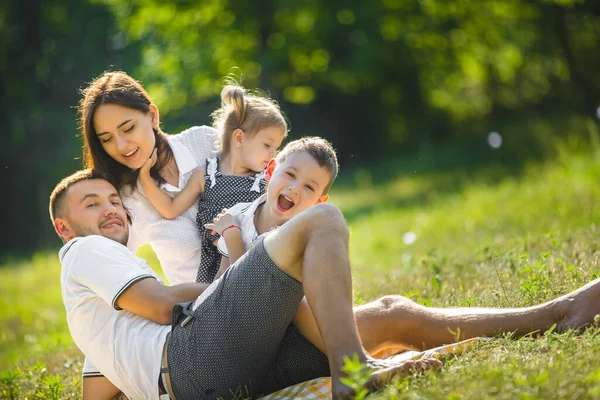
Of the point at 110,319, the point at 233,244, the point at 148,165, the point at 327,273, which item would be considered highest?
the point at 148,165

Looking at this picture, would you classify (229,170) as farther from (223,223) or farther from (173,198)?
(223,223)

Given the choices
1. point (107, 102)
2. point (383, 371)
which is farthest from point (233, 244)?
point (383, 371)

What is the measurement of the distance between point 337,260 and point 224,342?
606 millimetres

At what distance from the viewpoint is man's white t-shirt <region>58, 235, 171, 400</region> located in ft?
11.2

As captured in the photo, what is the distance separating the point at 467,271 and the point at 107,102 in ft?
8.82

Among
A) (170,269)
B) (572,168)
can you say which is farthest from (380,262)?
(170,269)

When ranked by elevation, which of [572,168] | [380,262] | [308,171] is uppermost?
[308,171]

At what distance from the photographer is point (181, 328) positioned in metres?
3.36

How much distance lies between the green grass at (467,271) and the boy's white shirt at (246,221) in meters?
1.03

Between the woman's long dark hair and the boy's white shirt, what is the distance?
0.68 m

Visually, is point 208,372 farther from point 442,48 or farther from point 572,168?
point 442,48

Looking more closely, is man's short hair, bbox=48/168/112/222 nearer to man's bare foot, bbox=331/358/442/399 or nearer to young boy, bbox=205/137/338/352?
young boy, bbox=205/137/338/352

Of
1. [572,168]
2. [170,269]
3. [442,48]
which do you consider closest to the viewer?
[170,269]

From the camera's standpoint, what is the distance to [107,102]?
4285 mm
